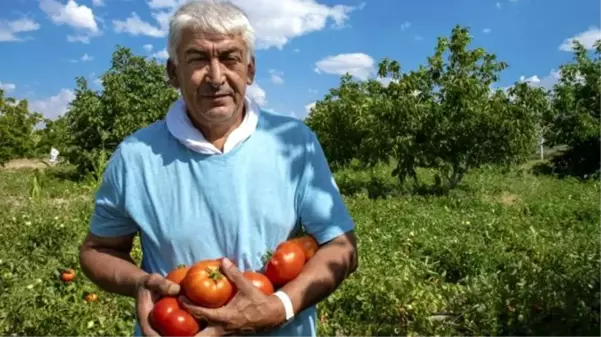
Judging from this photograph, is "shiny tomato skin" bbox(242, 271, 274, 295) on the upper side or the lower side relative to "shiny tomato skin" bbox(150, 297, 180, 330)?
upper

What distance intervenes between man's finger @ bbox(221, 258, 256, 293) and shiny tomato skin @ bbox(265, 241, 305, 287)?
9cm

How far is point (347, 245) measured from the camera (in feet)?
5.83

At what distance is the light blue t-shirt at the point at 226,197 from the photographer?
174 centimetres

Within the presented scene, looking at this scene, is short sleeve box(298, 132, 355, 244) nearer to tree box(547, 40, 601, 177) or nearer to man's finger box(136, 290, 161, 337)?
man's finger box(136, 290, 161, 337)

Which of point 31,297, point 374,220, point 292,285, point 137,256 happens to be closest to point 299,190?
point 292,285

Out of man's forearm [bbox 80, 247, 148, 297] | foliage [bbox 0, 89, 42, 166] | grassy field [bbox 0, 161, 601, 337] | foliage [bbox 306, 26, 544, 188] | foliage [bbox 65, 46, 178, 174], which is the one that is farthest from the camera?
foliage [bbox 0, 89, 42, 166]

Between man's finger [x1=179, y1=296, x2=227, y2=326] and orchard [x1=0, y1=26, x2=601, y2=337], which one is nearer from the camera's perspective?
man's finger [x1=179, y1=296, x2=227, y2=326]

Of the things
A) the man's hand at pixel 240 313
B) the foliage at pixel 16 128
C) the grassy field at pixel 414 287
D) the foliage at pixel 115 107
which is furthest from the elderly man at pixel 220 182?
the foliage at pixel 16 128

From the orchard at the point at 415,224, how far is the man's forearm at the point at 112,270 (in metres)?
0.15

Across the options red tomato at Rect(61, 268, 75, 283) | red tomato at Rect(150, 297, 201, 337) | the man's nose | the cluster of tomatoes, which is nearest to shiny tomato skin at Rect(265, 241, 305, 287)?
the cluster of tomatoes

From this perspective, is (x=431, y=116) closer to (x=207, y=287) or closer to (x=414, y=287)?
(x=414, y=287)

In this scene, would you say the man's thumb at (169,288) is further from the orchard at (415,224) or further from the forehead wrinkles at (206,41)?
the forehead wrinkles at (206,41)

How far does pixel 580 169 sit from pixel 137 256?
20859 mm

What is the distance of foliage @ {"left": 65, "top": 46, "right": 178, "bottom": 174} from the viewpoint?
20775 millimetres
